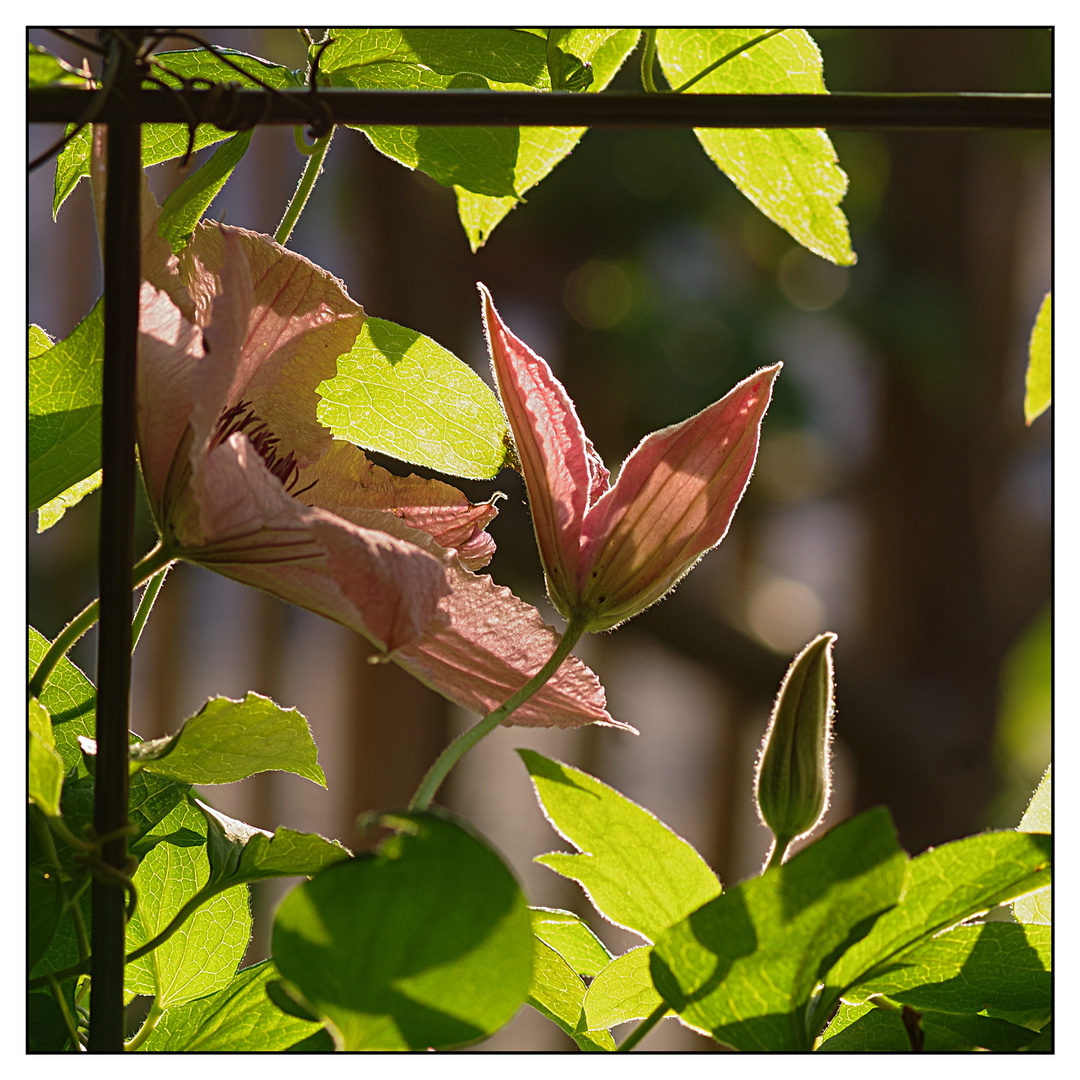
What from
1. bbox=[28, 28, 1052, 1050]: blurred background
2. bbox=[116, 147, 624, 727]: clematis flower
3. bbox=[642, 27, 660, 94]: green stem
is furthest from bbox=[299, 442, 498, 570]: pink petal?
bbox=[28, 28, 1052, 1050]: blurred background

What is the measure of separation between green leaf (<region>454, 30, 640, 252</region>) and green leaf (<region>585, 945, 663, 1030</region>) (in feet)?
0.57

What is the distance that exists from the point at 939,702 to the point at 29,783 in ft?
5.04

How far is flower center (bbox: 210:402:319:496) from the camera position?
0.22 meters

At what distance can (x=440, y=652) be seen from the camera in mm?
208

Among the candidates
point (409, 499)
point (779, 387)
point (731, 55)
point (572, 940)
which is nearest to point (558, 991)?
point (572, 940)

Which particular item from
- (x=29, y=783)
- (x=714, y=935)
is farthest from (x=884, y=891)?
(x=29, y=783)

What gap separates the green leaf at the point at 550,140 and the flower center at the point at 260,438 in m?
0.07

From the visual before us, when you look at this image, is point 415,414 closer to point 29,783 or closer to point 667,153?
point 29,783

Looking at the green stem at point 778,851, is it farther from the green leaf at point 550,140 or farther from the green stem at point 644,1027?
the green leaf at point 550,140

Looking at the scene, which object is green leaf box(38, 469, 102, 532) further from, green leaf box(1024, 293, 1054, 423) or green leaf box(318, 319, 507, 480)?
green leaf box(1024, 293, 1054, 423)

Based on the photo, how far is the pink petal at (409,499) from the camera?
0.77 feet

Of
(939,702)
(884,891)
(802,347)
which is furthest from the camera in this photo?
(802,347)

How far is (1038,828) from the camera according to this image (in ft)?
0.77

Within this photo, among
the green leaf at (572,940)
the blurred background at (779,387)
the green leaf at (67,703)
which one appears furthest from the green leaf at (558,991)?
the blurred background at (779,387)
